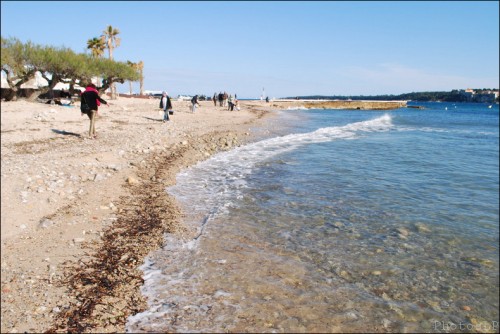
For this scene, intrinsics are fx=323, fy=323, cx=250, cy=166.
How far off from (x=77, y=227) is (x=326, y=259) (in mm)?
4863

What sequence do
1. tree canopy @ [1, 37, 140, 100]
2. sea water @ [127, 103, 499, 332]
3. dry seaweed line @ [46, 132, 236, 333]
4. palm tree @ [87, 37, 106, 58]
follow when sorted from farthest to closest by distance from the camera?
palm tree @ [87, 37, 106, 58] < tree canopy @ [1, 37, 140, 100] < sea water @ [127, 103, 499, 332] < dry seaweed line @ [46, 132, 236, 333]

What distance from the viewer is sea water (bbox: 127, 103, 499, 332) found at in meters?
4.47

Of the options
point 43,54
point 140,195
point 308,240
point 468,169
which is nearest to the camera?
point 308,240

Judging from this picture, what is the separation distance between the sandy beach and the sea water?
1.46 feet

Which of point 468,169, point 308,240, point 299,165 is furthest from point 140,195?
point 468,169

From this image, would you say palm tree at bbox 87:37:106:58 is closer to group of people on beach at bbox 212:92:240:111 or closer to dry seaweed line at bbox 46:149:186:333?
group of people on beach at bbox 212:92:240:111

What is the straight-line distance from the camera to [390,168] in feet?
49.8

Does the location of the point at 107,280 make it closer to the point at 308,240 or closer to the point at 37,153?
the point at 308,240

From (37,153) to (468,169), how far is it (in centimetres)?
1720

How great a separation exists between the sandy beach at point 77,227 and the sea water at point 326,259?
0.45m

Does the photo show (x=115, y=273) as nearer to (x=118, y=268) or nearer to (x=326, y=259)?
(x=118, y=268)

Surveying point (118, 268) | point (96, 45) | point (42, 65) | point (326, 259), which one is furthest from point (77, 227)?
point (96, 45)

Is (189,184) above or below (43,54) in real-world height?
below

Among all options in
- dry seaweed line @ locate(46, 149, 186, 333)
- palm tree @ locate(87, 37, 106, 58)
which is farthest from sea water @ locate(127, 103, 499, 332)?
palm tree @ locate(87, 37, 106, 58)
